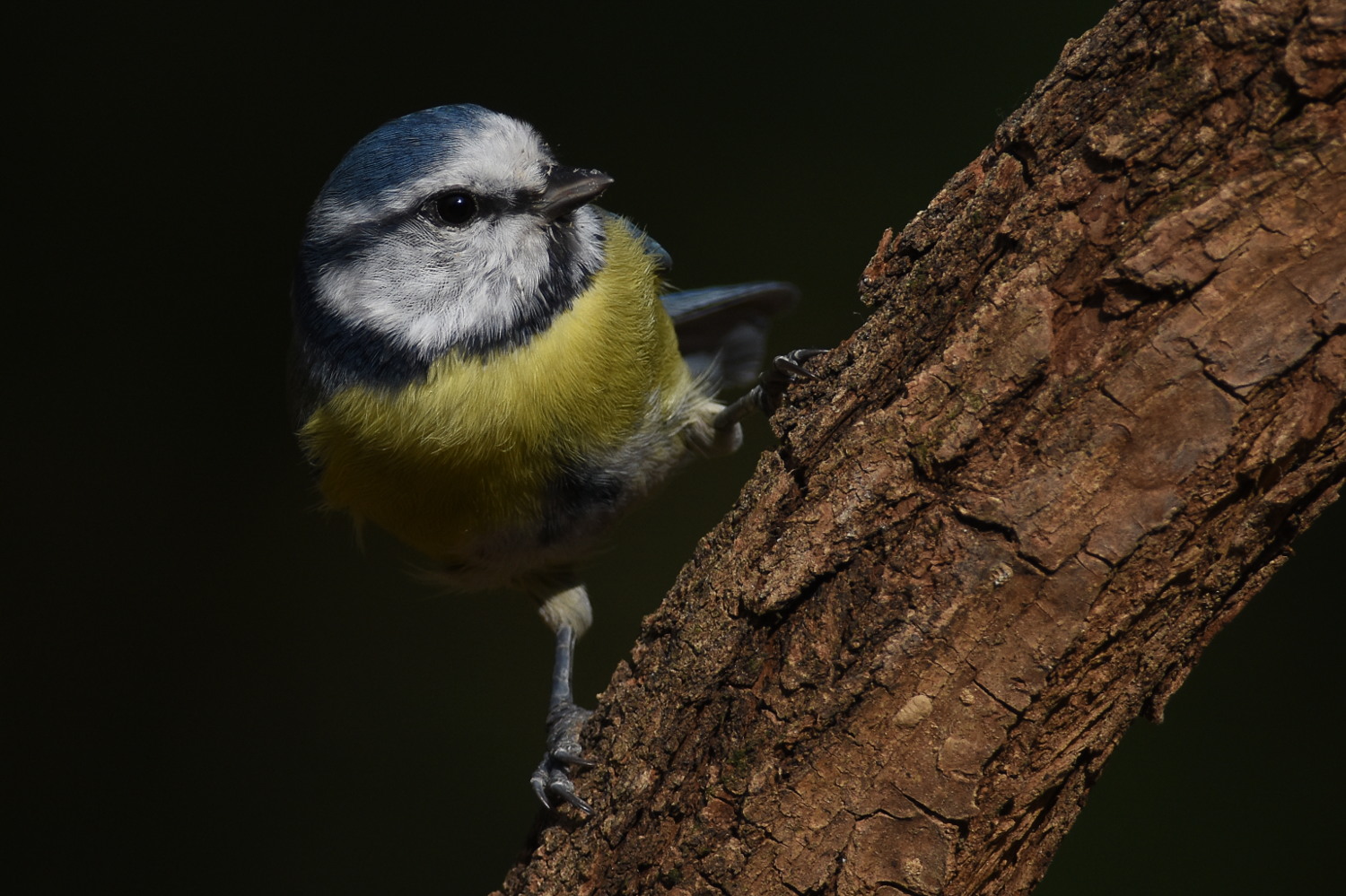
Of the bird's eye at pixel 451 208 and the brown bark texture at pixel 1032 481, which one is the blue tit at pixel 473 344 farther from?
the brown bark texture at pixel 1032 481

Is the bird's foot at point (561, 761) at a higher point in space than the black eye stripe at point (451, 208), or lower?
lower

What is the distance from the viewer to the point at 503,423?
138 centimetres

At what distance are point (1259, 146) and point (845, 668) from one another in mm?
475

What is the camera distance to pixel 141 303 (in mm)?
2492

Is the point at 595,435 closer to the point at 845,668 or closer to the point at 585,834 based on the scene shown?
the point at 585,834

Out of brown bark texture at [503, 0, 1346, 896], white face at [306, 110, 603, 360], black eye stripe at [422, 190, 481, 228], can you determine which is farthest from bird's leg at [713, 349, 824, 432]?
black eye stripe at [422, 190, 481, 228]

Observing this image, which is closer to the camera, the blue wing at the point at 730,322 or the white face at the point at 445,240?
the white face at the point at 445,240

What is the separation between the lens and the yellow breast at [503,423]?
1375 millimetres

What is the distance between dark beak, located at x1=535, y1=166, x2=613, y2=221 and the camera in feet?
4.58

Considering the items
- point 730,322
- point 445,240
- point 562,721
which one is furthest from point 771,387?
point 730,322

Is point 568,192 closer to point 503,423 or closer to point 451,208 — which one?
point 451,208

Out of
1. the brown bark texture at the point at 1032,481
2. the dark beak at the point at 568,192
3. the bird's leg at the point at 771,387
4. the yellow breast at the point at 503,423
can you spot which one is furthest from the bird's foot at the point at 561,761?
the dark beak at the point at 568,192

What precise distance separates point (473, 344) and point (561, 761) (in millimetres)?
539

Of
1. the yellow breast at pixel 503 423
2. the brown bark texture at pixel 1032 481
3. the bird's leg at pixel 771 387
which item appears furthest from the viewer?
the yellow breast at pixel 503 423
